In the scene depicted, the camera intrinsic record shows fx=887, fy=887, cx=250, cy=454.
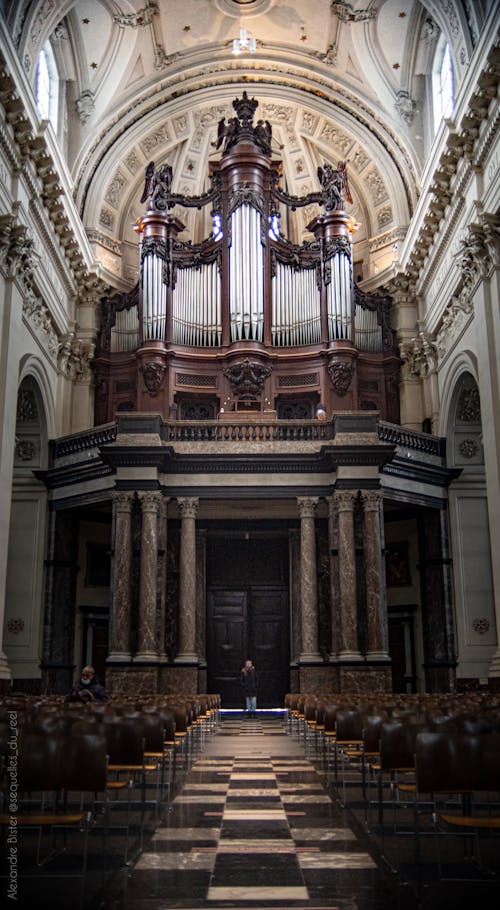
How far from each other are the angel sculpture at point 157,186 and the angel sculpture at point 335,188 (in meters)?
4.17

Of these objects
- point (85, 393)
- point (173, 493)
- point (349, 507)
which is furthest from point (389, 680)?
point (85, 393)

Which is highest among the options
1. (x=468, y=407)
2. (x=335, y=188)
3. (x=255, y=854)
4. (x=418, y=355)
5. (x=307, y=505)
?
(x=335, y=188)

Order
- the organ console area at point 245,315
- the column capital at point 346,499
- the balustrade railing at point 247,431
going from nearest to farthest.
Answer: the column capital at point 346,499 → the balustrade railing at point 247,431 → the organ console area at point 245,315

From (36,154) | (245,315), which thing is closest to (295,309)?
(245,315)

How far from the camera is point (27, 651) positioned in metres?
19.8

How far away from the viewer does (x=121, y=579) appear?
1733 centimetres

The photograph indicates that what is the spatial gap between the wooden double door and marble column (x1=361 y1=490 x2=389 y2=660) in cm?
432

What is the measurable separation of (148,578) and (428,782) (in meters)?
12.8

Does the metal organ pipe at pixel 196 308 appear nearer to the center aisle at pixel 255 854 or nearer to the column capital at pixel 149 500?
the column capital at pixel 149 500

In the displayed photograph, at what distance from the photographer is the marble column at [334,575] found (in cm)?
1764

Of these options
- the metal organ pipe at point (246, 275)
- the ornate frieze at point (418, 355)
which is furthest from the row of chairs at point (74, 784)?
the ornate frieze at point (418, 355)

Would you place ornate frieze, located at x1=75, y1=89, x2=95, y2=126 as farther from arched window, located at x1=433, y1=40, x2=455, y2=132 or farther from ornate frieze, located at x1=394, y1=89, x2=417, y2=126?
arched window, located at x1=433, y1=40, x2=455, y2=132

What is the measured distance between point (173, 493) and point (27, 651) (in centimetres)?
514

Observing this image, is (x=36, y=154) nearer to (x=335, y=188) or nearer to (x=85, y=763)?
(x=335, y=188)
